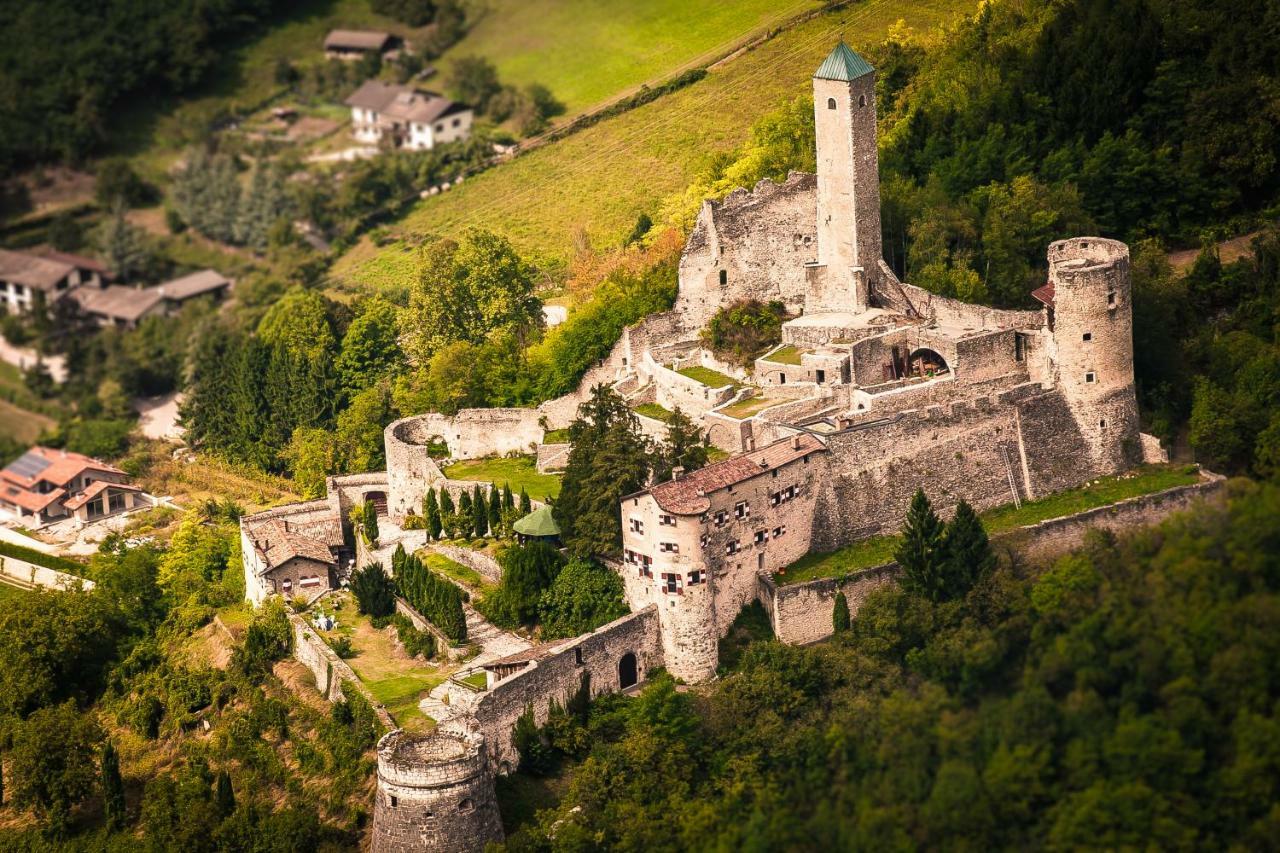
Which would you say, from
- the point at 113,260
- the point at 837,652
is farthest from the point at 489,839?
the point at 113,260

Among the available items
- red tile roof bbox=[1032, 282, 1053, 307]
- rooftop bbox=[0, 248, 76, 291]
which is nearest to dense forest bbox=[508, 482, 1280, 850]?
red tile roof bbox=[1032, 282, 1053, 307]

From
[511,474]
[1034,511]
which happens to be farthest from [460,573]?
[1034,511]

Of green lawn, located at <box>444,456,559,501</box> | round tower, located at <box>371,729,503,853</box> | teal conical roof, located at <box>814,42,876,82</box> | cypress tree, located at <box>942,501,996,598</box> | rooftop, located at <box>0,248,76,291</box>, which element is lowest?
rooftop, located at <box>0,248,76,291</box>

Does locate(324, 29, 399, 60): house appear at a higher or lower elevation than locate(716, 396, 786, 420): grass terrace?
lower

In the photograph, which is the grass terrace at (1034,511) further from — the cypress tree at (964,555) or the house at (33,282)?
the house at (33,282)

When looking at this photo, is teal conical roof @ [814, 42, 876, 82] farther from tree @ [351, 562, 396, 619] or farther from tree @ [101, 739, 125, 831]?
tree @ [101, 739, 125, 831]

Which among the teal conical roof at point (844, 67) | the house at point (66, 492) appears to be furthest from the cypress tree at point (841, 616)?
the house at point (66, 492)
